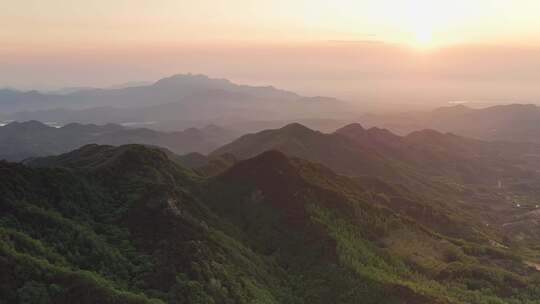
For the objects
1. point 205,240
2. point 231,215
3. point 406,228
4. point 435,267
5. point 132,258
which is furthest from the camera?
point 406,228

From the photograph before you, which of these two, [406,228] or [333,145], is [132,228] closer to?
[406,228]

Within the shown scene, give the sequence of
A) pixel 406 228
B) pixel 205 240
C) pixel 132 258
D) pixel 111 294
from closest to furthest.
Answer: pixel 111 294 → pixel 132 258 → pixel 205 240 → pixel 406 228

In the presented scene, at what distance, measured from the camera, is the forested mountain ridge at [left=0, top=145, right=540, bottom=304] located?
160 ft

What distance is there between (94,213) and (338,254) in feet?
106

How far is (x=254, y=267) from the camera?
62.2 m

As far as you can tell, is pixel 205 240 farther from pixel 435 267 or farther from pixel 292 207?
pixel 435 267

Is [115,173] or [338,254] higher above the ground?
[115,173]

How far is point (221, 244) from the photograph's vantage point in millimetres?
61812

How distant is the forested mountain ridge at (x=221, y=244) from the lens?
1924 inches

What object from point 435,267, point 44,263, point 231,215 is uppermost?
point 44,263

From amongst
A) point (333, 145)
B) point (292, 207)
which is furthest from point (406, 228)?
point (333, 145)

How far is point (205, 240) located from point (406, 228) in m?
38.7

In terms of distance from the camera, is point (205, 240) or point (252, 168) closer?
point (205, 240)

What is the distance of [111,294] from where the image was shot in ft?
140
